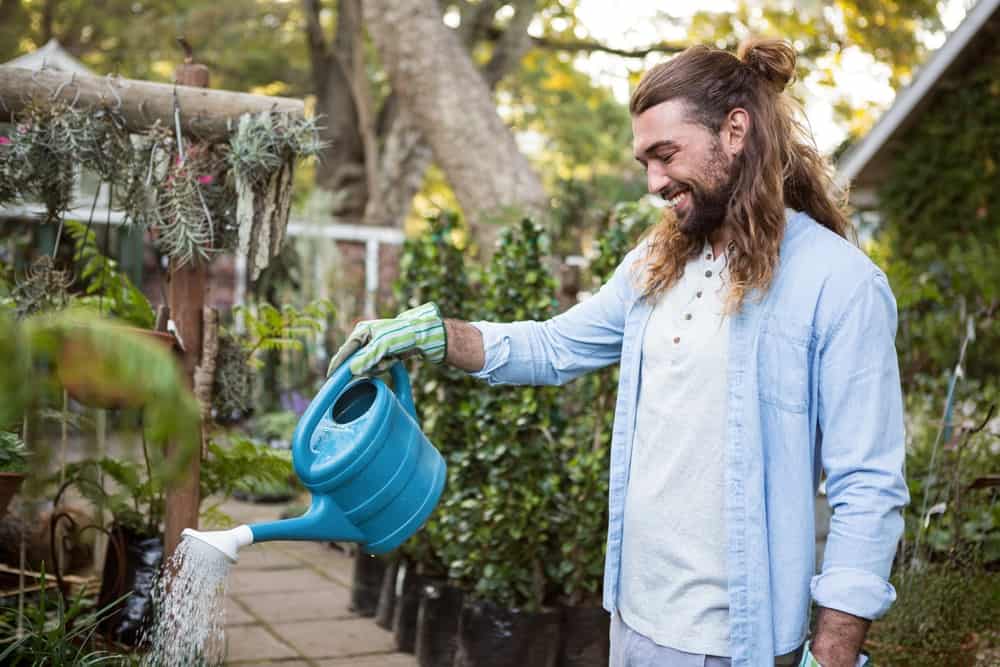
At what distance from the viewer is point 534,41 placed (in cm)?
1179

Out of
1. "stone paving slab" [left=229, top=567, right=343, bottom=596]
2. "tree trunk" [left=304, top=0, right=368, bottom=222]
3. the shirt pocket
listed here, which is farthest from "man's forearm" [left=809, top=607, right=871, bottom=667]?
"tree trunk" [left=304, top=0, right=368, bottom=222]

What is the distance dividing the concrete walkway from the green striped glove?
171cm

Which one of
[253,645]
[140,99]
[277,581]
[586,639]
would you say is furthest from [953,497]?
[277,581]

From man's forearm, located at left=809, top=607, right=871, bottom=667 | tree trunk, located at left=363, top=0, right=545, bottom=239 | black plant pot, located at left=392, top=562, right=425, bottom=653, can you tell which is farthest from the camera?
tree trunk, located at left=363, top=0, right=545, bottom=239

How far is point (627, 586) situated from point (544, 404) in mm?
1636

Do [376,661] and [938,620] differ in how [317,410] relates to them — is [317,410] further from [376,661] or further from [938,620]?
[376,661]

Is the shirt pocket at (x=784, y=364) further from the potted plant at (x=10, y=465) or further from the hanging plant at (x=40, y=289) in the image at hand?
the hanging plant at (x=40, y=289)

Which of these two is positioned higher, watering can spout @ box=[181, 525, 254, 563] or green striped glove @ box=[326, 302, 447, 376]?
green striped glove @ box=[326, 302, 447, 376]

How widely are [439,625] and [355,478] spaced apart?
182cm

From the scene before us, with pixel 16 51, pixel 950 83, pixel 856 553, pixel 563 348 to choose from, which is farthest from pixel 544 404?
pixel 16 51

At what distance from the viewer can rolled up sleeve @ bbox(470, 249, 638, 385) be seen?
2232mm

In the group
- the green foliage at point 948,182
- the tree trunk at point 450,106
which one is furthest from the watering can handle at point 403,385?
the green foliage at point 948,182

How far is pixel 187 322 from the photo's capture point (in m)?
3.20

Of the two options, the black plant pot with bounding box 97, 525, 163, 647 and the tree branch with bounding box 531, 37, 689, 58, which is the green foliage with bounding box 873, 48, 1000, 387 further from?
the black plant pot with bounding box 97, 525, 163, 647
